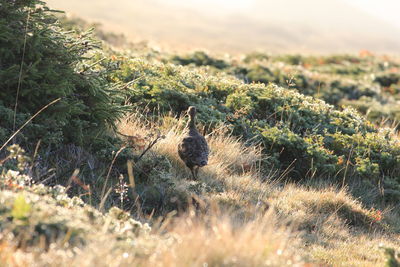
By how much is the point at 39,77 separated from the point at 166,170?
1.87m

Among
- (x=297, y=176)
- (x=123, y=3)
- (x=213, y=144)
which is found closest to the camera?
(x=213, y=144)

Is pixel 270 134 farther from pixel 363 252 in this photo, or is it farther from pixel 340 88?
pixel 340 88

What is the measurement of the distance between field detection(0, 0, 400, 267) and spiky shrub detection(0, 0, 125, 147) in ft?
0.06

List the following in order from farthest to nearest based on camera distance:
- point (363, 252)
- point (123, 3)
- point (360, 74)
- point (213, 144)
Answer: point (123, 3) → point (360, 74) → point (213, 144) → point (363, 252)

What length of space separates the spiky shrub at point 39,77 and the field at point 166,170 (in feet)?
0.06

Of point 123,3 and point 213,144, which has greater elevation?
point 213,144

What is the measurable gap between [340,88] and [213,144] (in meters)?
13.2

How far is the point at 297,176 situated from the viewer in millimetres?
8477

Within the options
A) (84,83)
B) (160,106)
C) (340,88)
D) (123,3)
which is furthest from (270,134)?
(123,3)

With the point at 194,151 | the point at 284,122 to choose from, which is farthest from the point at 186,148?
the point at 284,122

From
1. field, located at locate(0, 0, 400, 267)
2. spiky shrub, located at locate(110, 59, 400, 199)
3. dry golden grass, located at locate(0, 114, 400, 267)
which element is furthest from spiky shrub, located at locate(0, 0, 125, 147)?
spiky shrub, located at locate(110, 59, 400, 199)

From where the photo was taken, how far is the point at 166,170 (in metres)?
6.44

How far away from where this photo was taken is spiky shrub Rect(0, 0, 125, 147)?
570cm

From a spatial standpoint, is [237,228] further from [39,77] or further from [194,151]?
[39,77]
